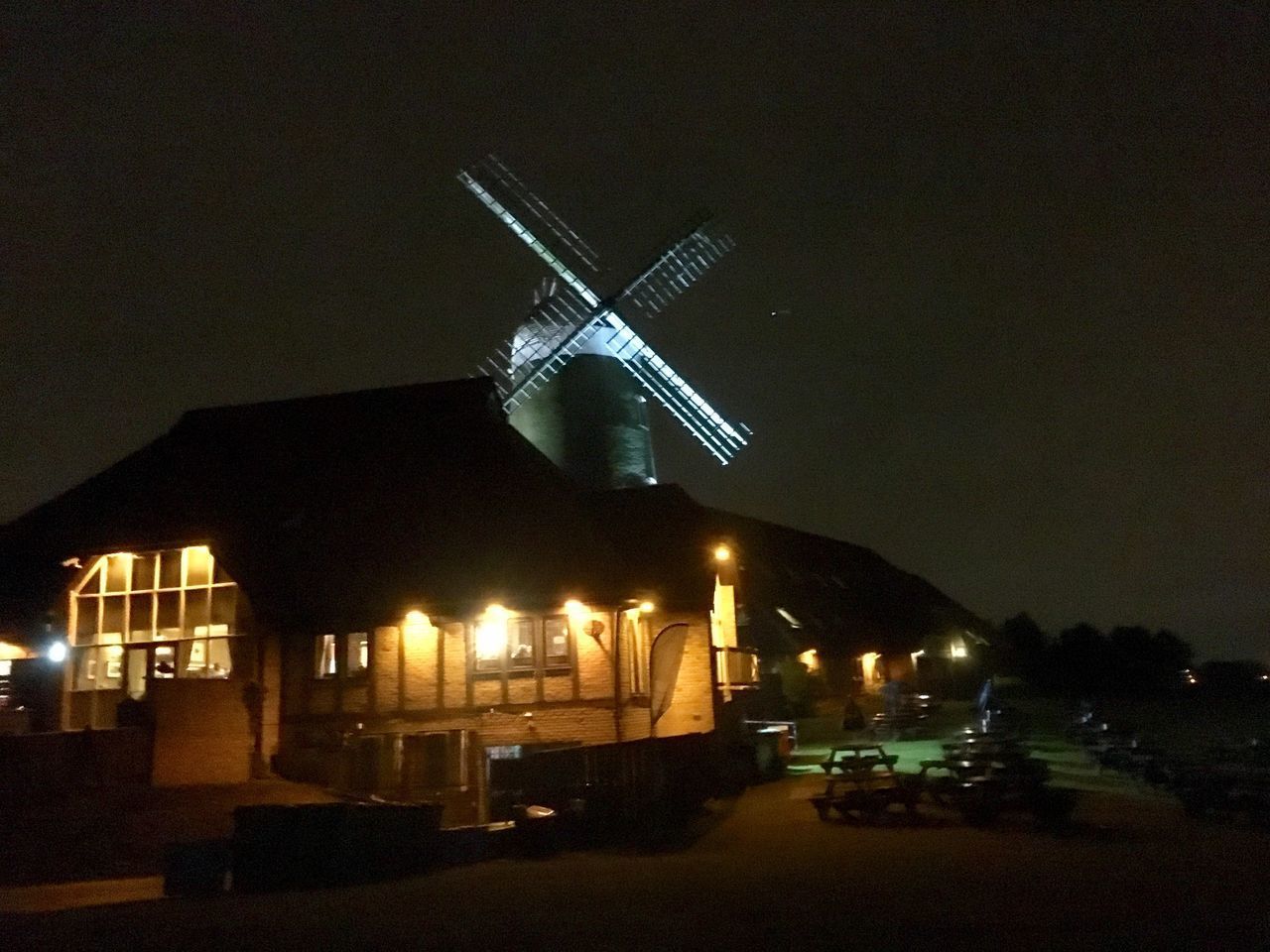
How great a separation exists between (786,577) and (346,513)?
2083 centimetres

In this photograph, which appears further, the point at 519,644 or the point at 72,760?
the point at 519,644

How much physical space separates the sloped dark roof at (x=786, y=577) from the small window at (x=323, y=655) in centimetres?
632

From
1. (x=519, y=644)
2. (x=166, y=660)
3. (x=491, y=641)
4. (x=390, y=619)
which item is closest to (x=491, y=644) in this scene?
(x=491, y=641)

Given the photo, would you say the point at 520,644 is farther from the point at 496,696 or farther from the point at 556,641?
the point at 496,696

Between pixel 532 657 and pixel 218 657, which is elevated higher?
pixel 218 657

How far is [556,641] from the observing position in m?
22.7

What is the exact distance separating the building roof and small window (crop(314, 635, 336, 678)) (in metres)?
0.39

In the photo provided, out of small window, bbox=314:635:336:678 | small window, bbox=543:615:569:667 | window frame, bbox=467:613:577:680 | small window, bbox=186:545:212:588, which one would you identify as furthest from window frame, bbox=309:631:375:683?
small window, bbox=543:615:569:667

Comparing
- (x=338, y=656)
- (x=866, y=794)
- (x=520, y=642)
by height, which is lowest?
(x=866, y=794)

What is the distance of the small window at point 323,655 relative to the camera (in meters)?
22.8

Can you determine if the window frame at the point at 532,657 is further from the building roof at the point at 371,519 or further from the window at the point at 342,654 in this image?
the window at the point at 342,654

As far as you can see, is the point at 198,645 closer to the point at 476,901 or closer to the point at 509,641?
the point at 509,641

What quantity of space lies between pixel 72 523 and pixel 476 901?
59.7 ft

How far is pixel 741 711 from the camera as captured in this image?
2405 centimetres
